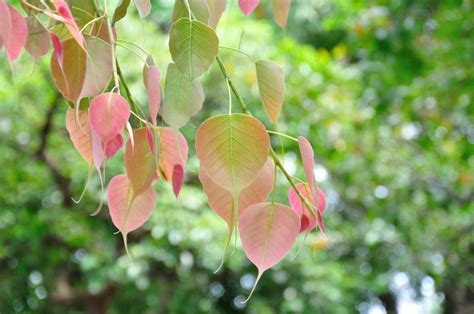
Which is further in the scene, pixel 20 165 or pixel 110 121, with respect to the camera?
pixel 20 165

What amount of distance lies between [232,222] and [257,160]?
43 millimetres

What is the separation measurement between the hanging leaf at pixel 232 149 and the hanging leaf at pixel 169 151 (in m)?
0.06

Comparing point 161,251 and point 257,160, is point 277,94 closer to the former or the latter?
point 257,160

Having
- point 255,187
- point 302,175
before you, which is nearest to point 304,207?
point 255,187

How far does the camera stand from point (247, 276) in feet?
13.9

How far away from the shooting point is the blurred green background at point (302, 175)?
2723 millimetres

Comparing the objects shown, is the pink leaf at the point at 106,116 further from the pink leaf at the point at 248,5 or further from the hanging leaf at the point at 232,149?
the pink leaf at the point at 248,5

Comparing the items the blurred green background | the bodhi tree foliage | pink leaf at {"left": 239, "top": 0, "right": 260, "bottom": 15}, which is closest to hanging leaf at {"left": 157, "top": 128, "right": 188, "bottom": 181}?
the bodhi tree foliage

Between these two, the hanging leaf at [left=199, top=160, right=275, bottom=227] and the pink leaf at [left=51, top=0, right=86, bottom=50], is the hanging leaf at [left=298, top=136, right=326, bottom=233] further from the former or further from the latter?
the pink leaf at [left=51, top=0, right=86, bottom=50]

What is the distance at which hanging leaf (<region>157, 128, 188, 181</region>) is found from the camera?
1.68 ft

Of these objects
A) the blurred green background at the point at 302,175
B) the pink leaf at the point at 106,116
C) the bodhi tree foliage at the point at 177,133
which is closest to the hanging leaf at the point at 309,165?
the bodhi tree foliage at the point at 177,133

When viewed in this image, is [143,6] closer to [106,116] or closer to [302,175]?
[106,116]

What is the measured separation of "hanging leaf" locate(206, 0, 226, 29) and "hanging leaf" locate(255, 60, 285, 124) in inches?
2.5

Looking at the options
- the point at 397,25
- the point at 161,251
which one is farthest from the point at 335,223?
the point at 397,25
